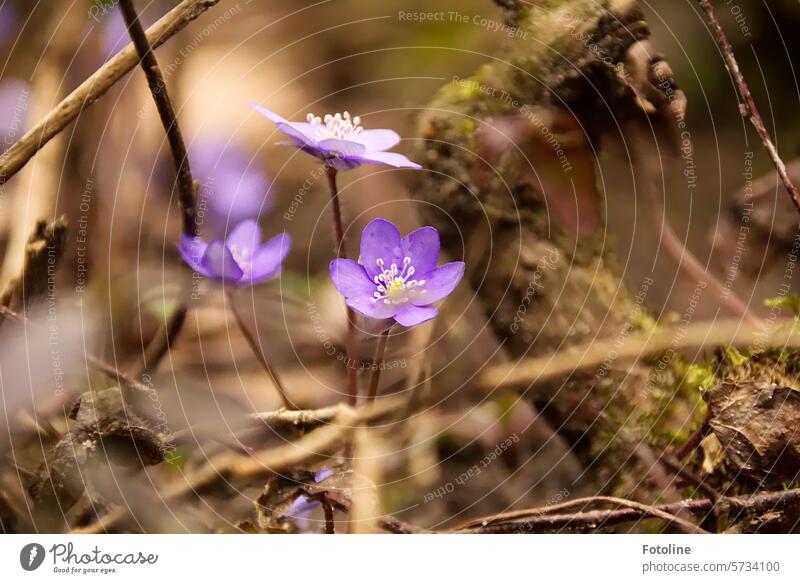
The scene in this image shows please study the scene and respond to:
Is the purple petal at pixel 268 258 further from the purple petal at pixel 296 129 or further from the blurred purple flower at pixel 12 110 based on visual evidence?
the blurred purple flower at pixel 12 110

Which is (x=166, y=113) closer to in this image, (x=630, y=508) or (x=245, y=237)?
(x=245, y=237)

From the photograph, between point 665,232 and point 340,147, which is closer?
point 340,147

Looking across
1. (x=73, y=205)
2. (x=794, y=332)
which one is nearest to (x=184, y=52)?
(x=73, y=205)

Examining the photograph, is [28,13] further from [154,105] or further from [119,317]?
[119,317]

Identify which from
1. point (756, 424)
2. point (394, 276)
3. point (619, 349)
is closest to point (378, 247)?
point (394, 276)
